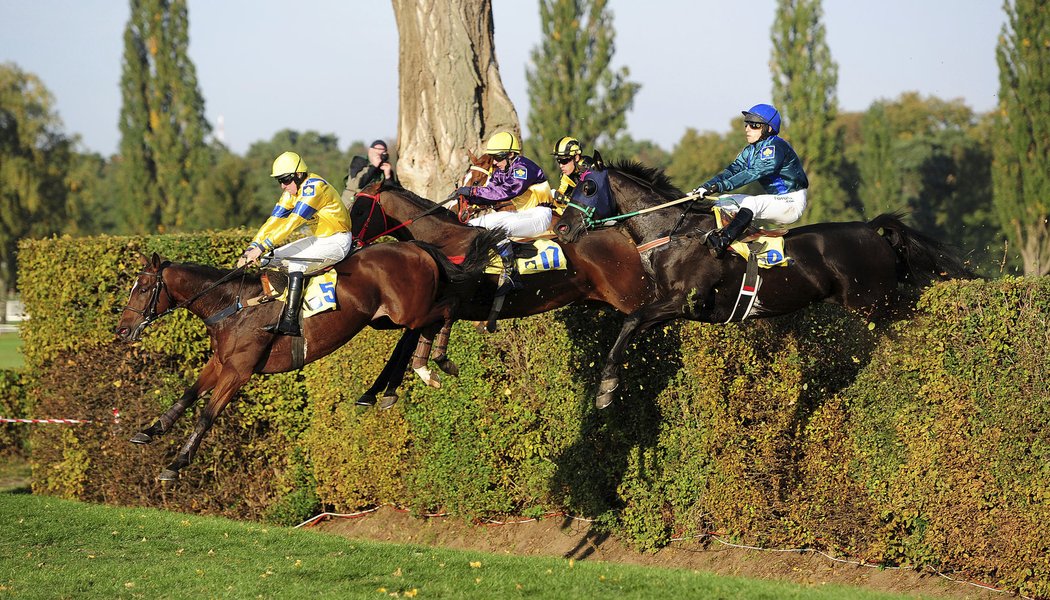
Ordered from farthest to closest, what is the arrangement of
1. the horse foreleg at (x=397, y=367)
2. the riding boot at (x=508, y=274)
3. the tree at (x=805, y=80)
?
the tree at (x=805, y=80)
the horse foreleg at (x=397, y=367)
the riding boot at (x=508, y=274)

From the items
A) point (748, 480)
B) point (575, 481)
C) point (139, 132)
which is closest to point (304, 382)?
point (575, 481)

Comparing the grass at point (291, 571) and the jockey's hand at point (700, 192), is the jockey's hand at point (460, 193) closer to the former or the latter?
the jockey's hand at point (700, 192)

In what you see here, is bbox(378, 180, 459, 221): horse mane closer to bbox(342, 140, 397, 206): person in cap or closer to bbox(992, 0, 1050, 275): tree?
bbox(342, 140, 397, 206): person in cap

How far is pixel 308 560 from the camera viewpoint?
922 centimetres

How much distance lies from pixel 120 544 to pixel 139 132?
1336 inches

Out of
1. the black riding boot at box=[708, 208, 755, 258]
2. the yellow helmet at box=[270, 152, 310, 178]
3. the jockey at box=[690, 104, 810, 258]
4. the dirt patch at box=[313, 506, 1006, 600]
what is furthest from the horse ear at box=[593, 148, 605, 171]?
the dirt patch at box=[313, 506, 1006, 600]

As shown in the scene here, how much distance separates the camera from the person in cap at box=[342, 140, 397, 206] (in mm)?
10969

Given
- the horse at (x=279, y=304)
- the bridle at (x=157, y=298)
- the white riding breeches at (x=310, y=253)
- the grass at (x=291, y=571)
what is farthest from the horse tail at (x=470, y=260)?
the grass at (x=291, y=571)

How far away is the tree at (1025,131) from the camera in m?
31.1

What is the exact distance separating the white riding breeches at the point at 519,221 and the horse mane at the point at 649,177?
0.76 m

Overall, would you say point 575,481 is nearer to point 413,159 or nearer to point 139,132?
point 413,159

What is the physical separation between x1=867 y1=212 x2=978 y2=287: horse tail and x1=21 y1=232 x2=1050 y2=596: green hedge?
683 millimetres

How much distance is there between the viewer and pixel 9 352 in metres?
30.4

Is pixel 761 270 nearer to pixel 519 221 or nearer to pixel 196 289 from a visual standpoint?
pixel 519 221
